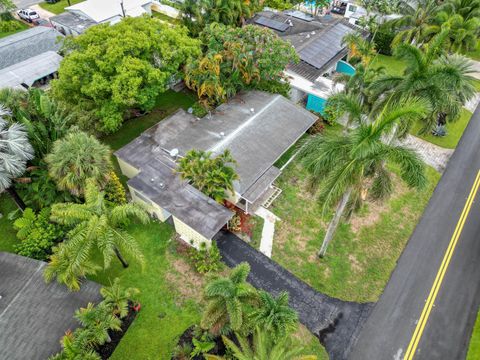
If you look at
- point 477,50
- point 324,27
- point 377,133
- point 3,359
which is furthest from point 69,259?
point 477,50

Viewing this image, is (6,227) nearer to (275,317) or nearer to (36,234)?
(36,234)

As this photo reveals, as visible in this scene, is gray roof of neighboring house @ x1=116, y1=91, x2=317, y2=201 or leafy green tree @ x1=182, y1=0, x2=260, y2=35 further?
leafy green tree @ x1=182, y1=0, x2=260, y2=35

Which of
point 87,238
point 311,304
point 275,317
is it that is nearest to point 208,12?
point 87,238

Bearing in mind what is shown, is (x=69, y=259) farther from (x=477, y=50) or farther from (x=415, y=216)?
(x=477, y=50)

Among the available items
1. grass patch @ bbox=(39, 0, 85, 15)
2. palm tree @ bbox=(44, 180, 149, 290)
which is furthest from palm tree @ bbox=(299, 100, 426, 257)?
grass patch @ bbox=(39, 0, 85, 15)

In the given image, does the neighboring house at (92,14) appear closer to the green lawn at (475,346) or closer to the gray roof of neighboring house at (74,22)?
the gray roof of neighboring house at (74,22)

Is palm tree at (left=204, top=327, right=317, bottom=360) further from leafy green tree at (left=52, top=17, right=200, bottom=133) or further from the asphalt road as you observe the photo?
leafy green tree at (left=52, top=17, right=200, bottom=133)
